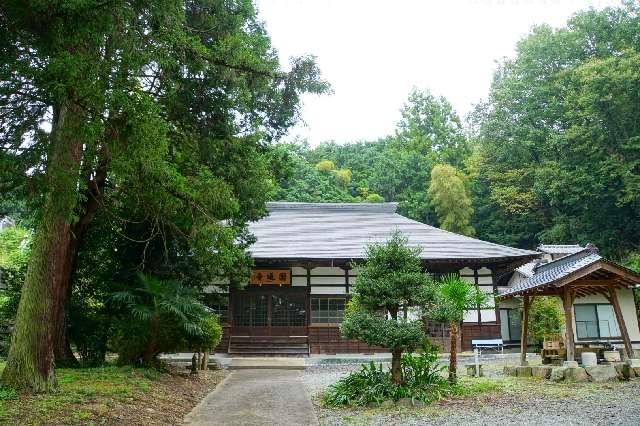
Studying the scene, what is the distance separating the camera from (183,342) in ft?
34.0

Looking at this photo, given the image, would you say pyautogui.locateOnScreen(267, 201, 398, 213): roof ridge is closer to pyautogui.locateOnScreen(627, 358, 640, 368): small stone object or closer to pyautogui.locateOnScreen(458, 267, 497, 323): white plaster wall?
pyautogui.locateOnScreen(458, 267, 497, 323): white plaster wall

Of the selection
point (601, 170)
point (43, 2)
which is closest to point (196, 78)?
point (43, 2)

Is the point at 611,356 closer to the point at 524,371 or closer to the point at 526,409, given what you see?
the point at 524,371

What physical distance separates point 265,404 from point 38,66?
590cm

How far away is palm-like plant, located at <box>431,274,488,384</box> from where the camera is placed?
29.1ft

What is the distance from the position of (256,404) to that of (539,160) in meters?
29.8

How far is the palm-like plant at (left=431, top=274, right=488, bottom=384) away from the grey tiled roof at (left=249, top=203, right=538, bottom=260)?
4.67 metres

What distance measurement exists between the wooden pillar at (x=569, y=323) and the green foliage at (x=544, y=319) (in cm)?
715

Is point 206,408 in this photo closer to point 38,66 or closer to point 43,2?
point 38,66

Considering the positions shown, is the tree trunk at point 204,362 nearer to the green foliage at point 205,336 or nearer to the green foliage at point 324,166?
the green foliage at point 205,336

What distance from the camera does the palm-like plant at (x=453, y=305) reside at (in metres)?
8.86

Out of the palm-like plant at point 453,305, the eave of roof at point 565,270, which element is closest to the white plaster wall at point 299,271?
the eave of roof at point 565,270

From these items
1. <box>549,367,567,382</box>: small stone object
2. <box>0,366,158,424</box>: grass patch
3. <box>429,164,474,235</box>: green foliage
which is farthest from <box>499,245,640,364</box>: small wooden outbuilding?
<box>429,164,474,235</box>: green foliage

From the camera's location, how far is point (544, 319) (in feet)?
59.1
